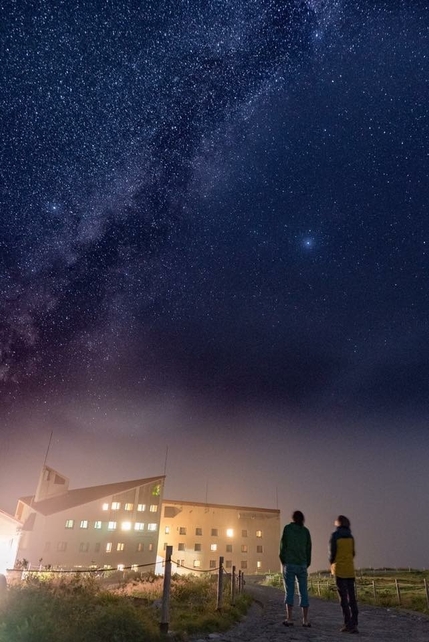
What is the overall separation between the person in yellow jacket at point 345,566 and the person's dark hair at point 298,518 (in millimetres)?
576

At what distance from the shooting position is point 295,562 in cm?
750

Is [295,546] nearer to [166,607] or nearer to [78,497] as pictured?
[166,607]

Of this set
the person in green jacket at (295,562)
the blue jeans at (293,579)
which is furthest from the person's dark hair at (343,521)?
the blue jeans at (293,579)

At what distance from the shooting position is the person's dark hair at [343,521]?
7879 millimetres

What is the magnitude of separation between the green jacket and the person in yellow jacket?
1.38ft

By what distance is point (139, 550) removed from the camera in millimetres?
48688

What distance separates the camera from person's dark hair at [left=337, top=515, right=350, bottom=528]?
25.8ft

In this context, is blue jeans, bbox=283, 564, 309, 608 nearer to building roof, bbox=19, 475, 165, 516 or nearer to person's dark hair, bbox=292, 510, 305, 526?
person's dark hair, bbox=292, 510, 305, 526

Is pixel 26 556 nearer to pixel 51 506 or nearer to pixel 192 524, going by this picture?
pixel 51 506

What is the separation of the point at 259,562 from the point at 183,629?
68.3 meters

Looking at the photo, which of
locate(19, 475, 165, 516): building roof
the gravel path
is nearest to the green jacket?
the gravel path

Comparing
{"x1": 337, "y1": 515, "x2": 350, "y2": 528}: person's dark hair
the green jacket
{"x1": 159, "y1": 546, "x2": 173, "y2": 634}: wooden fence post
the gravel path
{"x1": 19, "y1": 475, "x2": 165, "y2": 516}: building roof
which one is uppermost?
{"x1": 19, "y1": 475, "x2": 165, "y2": 516}: building roof

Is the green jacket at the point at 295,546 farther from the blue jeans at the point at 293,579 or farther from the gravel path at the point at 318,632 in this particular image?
the gravel path at the point at 318,632

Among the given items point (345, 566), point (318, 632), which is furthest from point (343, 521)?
point (318, 632)
